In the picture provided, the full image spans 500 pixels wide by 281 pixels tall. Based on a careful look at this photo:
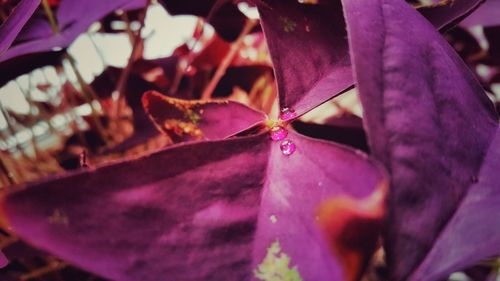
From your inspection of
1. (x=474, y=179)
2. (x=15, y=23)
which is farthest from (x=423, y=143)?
(x=15, y=23)

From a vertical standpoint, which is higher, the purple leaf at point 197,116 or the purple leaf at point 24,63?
the purple leaf at point 24,63

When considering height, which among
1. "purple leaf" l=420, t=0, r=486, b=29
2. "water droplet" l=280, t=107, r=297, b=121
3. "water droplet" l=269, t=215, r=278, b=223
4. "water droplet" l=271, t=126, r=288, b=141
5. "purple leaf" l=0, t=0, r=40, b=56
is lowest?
"water droplet" l=269, t=215, r=278, b=223

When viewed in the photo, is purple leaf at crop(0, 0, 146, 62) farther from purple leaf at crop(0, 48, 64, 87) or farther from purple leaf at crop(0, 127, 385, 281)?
purple leaf at crop(0, 127, 385, 281)

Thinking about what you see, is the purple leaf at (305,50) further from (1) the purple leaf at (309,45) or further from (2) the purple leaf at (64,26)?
(2) the purple leaf at (64,26)

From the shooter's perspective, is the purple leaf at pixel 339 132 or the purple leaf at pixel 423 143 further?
the purple leaf at pixel 339 132

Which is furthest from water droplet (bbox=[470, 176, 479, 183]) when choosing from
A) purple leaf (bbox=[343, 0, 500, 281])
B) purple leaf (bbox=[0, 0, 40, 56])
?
purple leaf (bbox=[0, 0, 40, 56])

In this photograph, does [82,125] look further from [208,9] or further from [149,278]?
[149,278]

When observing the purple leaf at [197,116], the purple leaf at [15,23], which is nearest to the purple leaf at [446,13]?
the purple leaf at [197,116]
